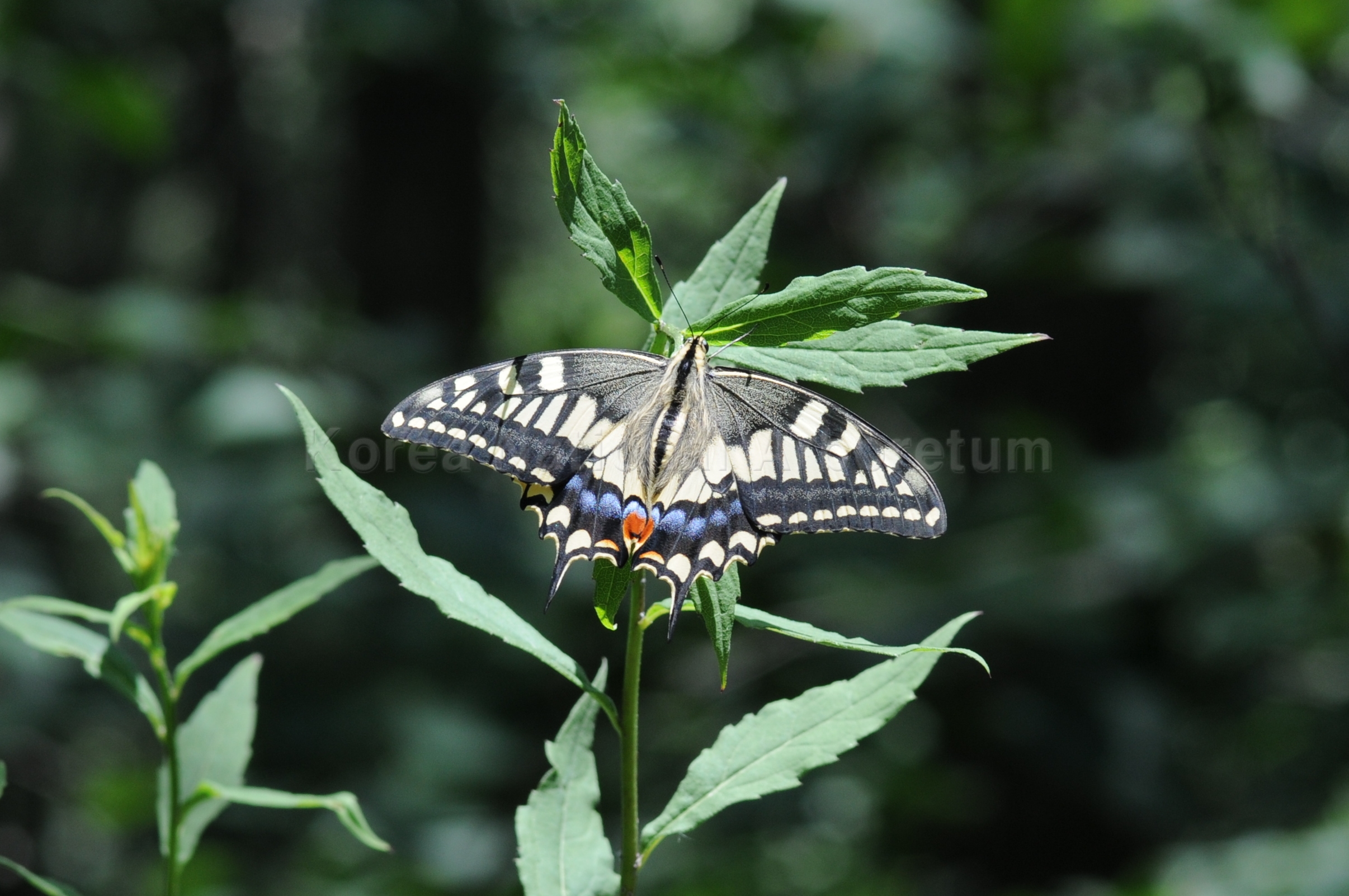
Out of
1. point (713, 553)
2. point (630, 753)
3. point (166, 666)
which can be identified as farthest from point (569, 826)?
point (166, 666)

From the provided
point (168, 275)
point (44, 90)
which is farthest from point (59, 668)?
point (168, 275)

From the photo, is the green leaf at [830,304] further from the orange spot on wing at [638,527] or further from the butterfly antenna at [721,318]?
the orange spot on wing at [638,527]

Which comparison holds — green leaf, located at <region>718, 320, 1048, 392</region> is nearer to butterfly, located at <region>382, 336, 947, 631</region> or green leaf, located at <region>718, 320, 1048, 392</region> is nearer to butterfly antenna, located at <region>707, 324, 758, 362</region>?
butterfly antenna, located at <region>707, 324, 758, 362</region>

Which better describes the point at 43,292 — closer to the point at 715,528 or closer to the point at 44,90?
the point at 44,90

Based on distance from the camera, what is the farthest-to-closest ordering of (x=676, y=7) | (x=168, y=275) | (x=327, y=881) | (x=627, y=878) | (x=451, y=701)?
(x=168, y=275), (x=676, y=7), (x=451, y=701), (x=327, y=881), (x=627, y=878)

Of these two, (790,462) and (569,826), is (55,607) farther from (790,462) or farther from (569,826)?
(790,462)

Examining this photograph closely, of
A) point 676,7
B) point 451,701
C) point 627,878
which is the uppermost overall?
point 676,7
